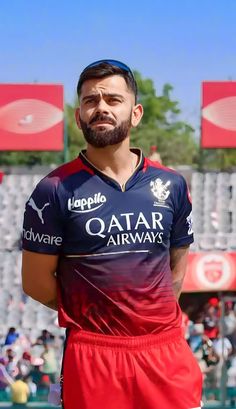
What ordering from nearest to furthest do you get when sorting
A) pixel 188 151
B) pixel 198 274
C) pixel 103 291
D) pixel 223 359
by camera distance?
pixel 103 291
pixel 223 359
pixel 198 274
pixel 188 151

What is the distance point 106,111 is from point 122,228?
39 cm

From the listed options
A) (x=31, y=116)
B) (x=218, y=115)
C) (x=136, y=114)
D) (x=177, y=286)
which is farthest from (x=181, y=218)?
(x=31, y=116)

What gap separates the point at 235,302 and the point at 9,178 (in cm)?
860

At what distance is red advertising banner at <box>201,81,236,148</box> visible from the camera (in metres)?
19.7

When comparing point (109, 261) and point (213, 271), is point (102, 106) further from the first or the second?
point (213, 271)

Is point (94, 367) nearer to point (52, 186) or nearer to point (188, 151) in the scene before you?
point (52, 186)

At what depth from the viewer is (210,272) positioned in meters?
13.6

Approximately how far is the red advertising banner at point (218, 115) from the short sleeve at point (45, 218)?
656 inches

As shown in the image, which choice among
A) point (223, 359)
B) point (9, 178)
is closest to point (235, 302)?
point (223, 359)

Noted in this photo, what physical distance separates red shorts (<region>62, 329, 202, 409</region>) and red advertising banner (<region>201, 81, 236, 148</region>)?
54.8 ft

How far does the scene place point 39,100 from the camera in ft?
67.2

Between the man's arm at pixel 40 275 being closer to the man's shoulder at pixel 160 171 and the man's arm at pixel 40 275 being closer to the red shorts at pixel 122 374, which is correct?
the red shorts at pixel 122 374

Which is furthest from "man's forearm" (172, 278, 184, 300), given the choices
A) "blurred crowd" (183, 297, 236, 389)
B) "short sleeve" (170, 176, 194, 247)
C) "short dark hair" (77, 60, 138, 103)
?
"blurred crowd" (183, 297, 236, 389)

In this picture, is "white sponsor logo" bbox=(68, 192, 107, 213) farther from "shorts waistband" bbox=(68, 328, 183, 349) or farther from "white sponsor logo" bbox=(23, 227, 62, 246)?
"shorts waistband" bbox=(68, 328, 183, 349)
